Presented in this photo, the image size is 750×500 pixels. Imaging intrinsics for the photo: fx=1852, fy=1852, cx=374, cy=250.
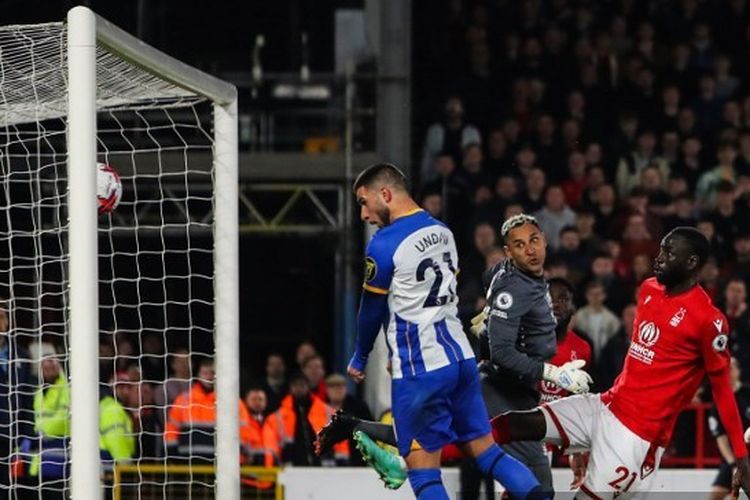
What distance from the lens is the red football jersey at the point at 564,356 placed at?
32.3 ft

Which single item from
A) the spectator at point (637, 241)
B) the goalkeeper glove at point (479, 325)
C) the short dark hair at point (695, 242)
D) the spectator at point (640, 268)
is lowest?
the spectator at point (640, 268)

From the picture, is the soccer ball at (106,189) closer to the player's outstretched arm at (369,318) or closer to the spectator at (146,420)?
the player's outstretched arm at (369,318)

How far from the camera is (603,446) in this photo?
870cm

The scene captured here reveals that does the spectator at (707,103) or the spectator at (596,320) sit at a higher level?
the spectator at (707,103)

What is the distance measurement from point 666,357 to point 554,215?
761 cm

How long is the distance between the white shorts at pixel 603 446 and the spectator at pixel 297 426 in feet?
17.8

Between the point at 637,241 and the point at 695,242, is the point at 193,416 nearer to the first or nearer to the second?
the point at 637,241

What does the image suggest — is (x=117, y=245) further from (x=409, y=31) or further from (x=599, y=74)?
(x=599, y=74)

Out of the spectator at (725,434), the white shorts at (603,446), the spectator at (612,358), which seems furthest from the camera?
the spectator at (612,358)

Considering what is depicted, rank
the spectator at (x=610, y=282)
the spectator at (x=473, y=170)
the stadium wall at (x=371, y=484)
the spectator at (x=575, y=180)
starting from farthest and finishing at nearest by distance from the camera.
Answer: the spectator at (x=575, y=180) → the spectator at (x=473, y=170) → the spectator at (x=610, y=282) → the stadium wall at (x=371, y=484)

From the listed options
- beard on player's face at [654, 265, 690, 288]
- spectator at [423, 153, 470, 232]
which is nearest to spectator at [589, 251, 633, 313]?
spectator at [423, 153, 470, 232]

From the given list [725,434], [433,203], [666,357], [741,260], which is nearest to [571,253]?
[433,203]

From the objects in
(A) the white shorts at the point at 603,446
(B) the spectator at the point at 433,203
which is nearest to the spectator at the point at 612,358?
(B) the spectator at the point at 433,203

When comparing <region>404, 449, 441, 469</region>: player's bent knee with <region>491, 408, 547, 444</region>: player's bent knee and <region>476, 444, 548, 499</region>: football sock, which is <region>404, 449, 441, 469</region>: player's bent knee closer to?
<region>476, 444, 548, 499</region>: football sock
